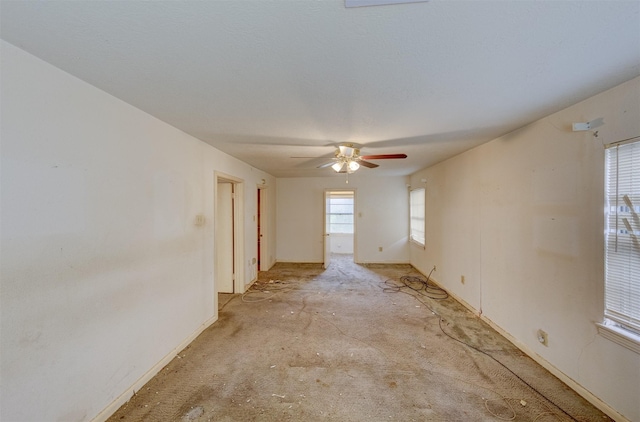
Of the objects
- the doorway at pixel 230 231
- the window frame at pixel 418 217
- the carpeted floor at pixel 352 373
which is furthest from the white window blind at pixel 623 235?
the doorway at pixel 230 231

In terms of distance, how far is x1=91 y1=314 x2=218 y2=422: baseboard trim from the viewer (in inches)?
64.4

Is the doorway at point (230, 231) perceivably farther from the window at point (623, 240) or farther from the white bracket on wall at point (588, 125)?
the window at point (623, 240)

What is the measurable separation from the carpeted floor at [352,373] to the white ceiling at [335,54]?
2303 millimetres

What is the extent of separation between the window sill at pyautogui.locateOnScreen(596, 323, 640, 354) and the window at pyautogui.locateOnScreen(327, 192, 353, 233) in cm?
627

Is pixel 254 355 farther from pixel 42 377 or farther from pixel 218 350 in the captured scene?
pixel 42 377

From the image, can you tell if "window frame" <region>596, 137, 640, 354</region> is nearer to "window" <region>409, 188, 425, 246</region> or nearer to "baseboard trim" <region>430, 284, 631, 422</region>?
"baseboard trim" <region>430, 284, 631, 422</region>

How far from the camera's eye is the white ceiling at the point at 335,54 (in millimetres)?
989

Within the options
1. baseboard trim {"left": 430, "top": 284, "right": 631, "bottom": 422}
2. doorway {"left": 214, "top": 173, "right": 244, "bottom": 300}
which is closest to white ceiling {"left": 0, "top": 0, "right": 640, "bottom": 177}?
doorway {"left": 214, "top": 173, "right": 244, "bottom": 300}

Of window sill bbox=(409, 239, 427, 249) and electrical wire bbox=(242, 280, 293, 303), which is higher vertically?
window sill bbox=(409, 239, 427, 249)

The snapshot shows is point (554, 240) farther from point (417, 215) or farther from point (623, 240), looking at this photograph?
point (417, 215)

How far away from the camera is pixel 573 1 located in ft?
3.12

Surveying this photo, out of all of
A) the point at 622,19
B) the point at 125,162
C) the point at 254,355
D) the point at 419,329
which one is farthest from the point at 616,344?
the point at 125,162

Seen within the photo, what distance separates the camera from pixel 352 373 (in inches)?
83.2

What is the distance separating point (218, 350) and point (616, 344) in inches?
128
